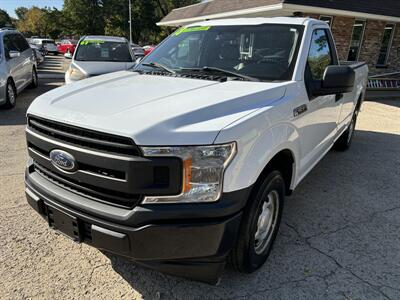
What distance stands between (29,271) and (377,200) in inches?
151

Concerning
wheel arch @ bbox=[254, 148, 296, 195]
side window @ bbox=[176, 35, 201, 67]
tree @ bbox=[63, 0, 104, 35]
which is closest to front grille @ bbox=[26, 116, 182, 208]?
wheel arch @ bbox=[254, 148, 296, 195]

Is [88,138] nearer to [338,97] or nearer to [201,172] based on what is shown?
[201,172]

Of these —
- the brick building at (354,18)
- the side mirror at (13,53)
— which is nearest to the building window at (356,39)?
the brick building at (354,18)

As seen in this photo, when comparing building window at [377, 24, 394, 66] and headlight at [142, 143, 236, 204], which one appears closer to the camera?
headlight at [142, 143, 236, 204]

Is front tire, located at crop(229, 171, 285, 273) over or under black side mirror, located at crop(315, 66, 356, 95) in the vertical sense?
under

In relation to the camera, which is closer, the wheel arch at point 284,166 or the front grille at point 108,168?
the front grille at point 108,168

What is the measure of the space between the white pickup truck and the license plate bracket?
10mm

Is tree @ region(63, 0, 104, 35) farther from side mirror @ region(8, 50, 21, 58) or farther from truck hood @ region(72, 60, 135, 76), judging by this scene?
truck hood @ region(72, 60, 135, 76)

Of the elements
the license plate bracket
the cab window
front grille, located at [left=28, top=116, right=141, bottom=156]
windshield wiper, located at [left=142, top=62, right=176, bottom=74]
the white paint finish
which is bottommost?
the license plate bracket

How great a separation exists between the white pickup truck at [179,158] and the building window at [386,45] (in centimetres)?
1467

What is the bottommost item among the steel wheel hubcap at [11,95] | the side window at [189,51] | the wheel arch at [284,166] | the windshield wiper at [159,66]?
the steel wheel hubcap at [11,95]

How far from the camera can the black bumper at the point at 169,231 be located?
6.60 ft

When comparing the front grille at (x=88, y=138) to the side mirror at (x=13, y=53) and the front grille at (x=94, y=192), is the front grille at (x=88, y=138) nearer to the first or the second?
the front grille at (x=94, y=192)

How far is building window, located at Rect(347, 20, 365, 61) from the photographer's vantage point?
14531 mm
